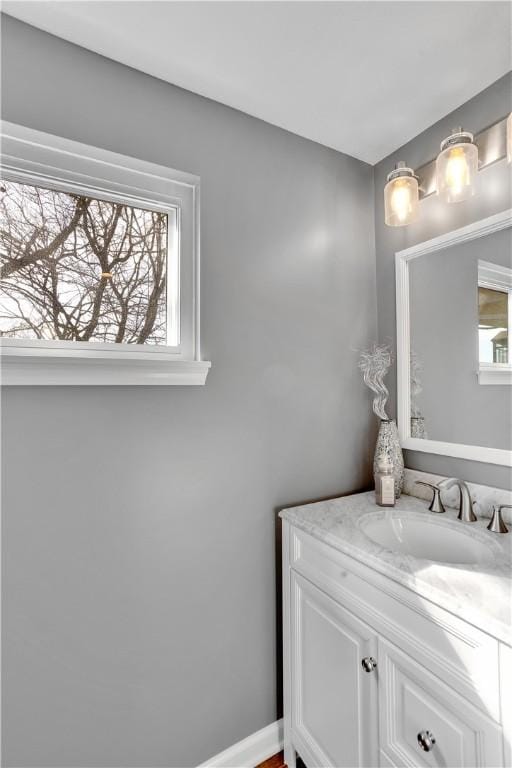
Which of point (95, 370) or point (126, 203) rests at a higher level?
point (126, 203)

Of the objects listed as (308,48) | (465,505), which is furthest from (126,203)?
(465,505)

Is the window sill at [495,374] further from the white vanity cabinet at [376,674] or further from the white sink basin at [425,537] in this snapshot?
the white vanity cabinet at [376,674]

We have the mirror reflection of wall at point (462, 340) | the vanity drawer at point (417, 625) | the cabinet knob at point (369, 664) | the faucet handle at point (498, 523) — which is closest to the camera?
the vanity drawer at point (417, 625)

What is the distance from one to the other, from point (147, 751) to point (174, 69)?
214 cm

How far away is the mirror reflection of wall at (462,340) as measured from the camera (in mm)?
1220

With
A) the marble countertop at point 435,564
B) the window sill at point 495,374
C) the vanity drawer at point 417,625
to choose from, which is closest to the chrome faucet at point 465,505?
the marble countertop at point 435,564

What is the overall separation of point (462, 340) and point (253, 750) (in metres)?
1.62

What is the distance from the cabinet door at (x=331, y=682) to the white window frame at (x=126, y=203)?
0.80 meters

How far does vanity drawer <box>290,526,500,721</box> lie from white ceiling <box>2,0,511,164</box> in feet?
4.93

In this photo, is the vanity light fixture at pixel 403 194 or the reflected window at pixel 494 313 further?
the vanity light fixture at pixel 403 194

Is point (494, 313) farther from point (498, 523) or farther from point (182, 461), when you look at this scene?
point (182, 461)

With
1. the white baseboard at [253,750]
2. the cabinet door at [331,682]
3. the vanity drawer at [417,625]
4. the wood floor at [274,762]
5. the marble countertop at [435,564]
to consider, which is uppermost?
the marble countertop at [435,564]

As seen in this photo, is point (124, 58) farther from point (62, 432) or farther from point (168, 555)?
point (168, 555)

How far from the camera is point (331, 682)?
3.63 ft
